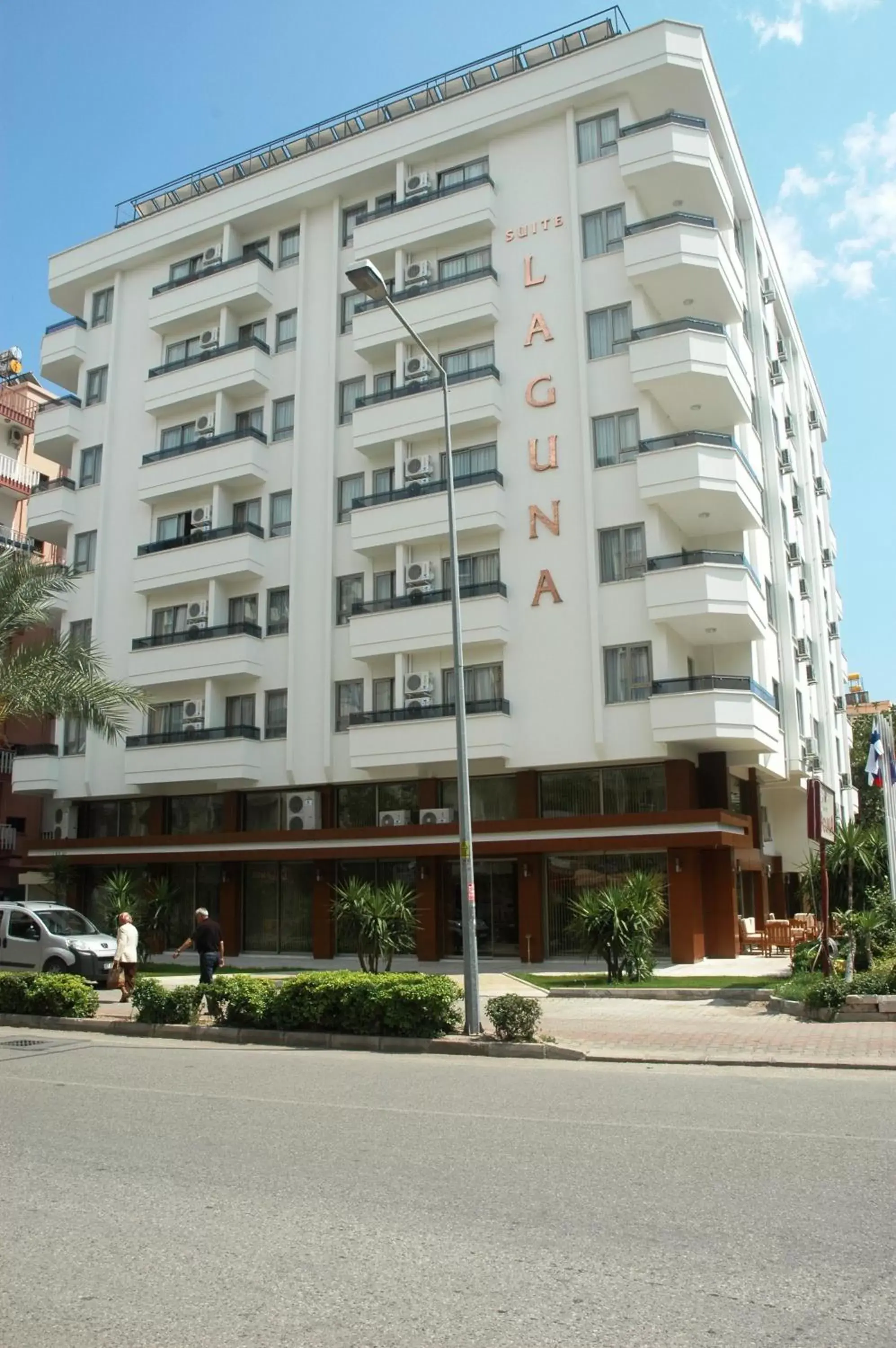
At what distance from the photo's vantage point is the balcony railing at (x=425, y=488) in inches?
1136

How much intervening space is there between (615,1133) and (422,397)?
80.9ft

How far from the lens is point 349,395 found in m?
32.9

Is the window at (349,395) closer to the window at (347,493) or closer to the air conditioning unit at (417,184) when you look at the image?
the window at (347,493)

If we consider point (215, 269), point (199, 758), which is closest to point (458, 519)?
point (199, 758)

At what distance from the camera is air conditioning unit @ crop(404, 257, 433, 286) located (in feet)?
104

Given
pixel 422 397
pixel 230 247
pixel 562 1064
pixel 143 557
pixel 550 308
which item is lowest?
pixel 562 1064

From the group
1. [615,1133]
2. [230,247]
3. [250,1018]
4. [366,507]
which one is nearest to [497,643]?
[366,507]

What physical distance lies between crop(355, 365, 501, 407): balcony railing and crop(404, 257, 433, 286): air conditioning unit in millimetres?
3112

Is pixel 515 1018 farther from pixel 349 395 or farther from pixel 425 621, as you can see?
pixel 349 395

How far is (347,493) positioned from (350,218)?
364 inches

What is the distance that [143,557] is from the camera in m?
34.3

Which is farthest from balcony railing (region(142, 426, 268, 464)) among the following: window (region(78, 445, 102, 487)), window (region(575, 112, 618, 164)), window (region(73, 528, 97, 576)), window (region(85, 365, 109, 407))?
window (region(575, 112, 618, 164))

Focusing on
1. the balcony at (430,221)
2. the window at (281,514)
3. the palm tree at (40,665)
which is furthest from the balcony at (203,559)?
the balcony at (430,221)

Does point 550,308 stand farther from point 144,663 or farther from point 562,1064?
point 562,1064
